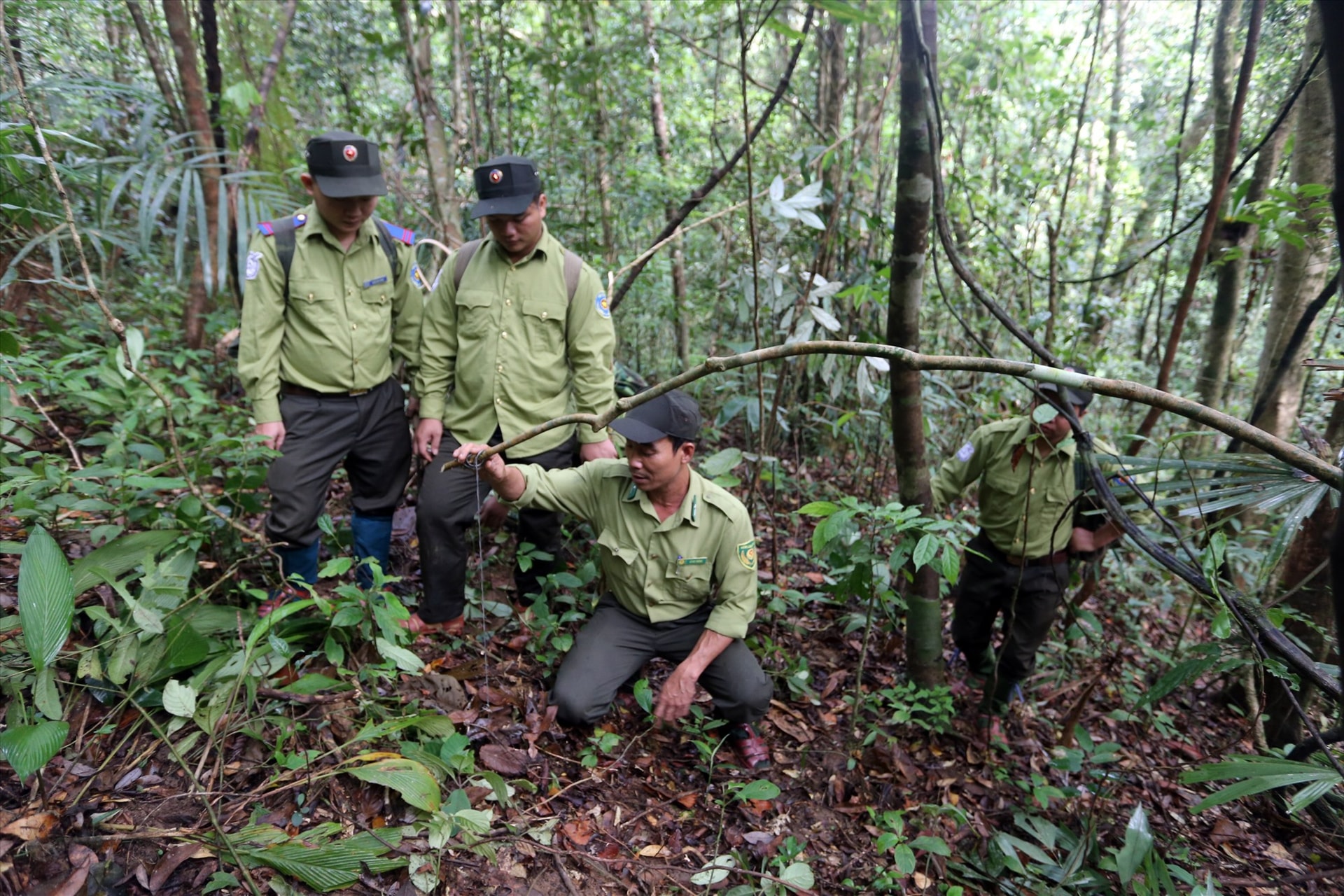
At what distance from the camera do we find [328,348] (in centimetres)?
335

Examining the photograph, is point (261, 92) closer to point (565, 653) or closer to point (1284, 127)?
point (565, 653)

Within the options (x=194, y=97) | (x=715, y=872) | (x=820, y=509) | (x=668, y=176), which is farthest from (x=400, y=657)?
(x=668, y=176)

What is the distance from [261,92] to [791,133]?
4.90 m

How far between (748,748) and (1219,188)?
4.11m

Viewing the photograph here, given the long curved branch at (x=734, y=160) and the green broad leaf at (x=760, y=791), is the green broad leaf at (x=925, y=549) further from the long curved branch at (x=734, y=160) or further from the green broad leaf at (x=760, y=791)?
the long curved branch at (x=734, y=160)

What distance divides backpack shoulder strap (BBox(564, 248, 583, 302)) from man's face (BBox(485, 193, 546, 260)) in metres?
0.18

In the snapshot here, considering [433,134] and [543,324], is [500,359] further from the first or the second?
[433,134]

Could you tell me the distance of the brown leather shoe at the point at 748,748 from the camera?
321 cm

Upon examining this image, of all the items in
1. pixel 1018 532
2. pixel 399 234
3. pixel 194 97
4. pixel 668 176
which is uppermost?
pixel 194 97

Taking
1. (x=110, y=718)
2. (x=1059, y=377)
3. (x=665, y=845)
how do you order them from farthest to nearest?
(x=665, y=845) → (x=110, y=718) → (x=1059, y=377)

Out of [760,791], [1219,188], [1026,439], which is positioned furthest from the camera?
[1219,188]

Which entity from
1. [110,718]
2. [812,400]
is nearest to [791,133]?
[812,400]

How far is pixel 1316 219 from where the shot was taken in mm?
3875

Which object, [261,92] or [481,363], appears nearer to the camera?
[481,363]
